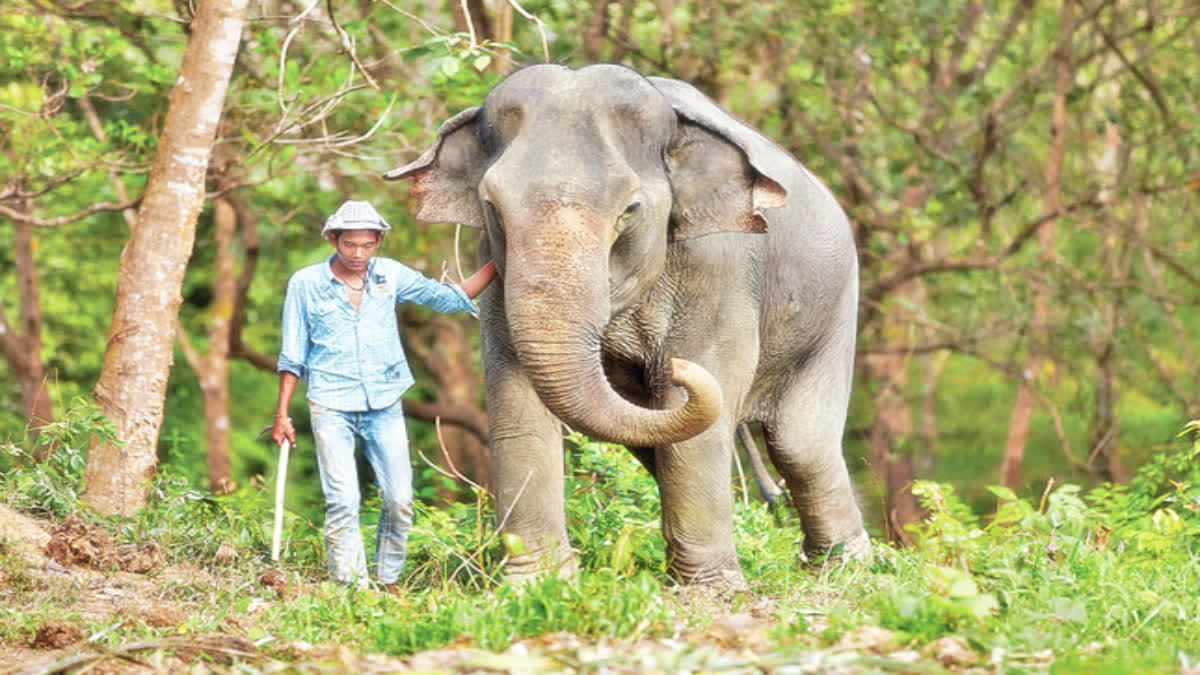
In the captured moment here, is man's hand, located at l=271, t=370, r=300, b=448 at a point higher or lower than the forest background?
lower

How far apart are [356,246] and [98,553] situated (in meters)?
1.74

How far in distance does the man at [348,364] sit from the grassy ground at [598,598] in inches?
10.6

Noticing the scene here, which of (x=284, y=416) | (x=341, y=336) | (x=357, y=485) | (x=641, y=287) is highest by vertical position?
(x=641, y=287)

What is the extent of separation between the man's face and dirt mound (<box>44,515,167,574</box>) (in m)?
1.50

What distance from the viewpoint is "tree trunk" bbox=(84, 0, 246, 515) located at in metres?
8.27

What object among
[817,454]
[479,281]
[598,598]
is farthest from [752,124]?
[598,598]

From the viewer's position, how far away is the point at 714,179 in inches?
263

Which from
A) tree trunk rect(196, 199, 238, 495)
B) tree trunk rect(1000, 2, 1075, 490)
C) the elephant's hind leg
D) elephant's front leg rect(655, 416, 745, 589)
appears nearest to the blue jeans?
elephant's front leg rect(655, 416, 745, 589)

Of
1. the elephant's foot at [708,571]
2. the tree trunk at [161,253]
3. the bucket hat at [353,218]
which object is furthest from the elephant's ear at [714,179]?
the tree trunk at [161,253]

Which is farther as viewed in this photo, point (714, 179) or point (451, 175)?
point (451, 175)

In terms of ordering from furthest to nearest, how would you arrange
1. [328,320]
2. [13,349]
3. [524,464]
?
[13,349] → [328,320] → [524,464]

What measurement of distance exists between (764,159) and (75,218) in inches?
204

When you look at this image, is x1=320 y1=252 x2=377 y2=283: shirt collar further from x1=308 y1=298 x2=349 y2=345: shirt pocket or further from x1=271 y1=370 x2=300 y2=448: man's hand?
x1=271 y1=370 x2=300 y2=448: man's hand

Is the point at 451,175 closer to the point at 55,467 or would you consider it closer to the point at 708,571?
the point at 708,571
